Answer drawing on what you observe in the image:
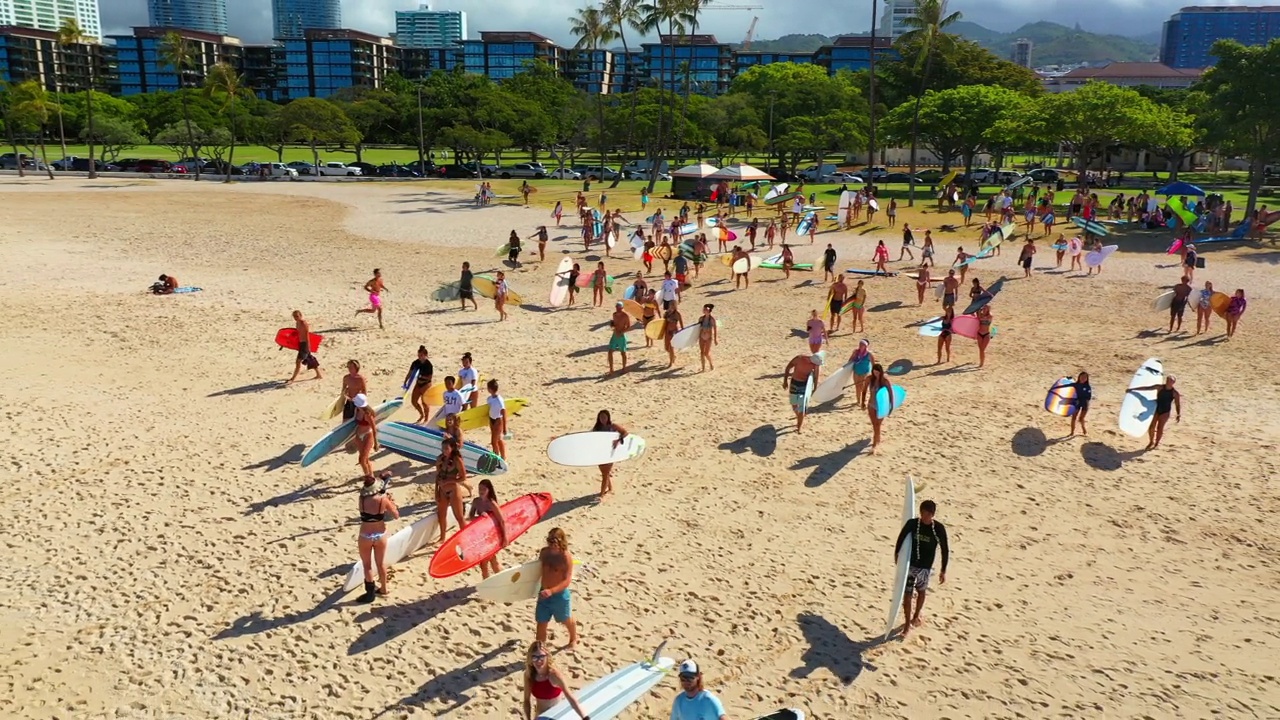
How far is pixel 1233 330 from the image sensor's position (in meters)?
17.0

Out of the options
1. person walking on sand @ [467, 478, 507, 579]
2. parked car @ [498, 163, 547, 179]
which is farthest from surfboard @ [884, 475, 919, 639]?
parked car @ [498, 163, 547, 179]

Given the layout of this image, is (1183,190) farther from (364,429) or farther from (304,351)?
(364,429)

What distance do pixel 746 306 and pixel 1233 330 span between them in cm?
953

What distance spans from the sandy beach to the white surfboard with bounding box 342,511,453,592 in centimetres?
16

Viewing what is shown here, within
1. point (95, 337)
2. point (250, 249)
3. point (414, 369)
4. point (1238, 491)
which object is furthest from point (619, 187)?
point (1238, 491)

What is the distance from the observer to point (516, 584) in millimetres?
7008

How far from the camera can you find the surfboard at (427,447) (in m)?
10.2

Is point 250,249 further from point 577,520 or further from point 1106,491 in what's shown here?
point 1106,491

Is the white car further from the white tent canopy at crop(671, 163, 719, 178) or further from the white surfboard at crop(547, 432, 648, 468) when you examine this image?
the white surfboard at crop(547, 432, 648, 468)

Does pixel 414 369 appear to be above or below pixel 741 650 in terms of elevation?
above

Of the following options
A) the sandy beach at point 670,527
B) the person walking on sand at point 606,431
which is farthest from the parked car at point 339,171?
the person walking on sand at point 606,431

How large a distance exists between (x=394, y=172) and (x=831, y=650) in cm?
5869

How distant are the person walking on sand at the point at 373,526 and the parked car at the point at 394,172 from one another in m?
54.6

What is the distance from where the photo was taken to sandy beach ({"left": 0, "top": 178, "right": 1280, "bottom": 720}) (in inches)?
272
